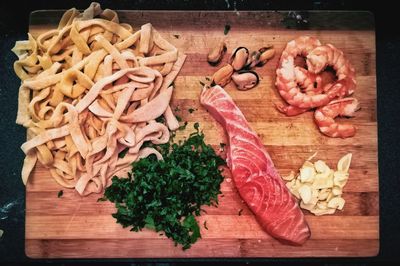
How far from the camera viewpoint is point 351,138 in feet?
12.7

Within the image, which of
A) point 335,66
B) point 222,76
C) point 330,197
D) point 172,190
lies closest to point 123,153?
point 172,190

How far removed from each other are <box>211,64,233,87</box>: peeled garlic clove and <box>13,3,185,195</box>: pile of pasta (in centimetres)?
28

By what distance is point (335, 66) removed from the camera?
3781mm

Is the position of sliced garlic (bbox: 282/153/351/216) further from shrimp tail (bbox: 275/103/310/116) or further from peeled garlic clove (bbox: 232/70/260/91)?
peeled garlic clove (bbox: 232/70/260/91)

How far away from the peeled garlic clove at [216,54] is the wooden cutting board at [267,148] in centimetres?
5

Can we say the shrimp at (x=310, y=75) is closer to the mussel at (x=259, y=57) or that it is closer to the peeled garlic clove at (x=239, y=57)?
the mussel at (x=259, y=57)

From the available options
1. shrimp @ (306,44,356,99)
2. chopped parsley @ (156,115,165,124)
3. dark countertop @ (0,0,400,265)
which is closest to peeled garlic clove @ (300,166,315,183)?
shrimp @ (306,44,356,99)

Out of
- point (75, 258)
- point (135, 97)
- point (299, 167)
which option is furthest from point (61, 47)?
point (299, 167)

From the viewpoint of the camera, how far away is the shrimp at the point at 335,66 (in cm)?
375

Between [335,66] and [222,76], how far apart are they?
0.84m

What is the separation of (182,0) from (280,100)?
1101mm

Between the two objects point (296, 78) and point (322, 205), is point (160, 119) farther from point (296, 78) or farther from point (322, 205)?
point (322, 205)

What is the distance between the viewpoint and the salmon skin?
3.71m

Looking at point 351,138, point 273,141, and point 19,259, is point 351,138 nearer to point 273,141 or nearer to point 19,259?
point 273,141
